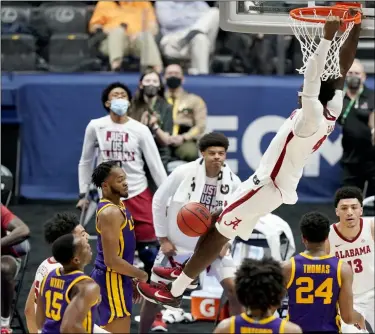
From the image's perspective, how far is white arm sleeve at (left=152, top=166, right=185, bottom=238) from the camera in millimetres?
8824

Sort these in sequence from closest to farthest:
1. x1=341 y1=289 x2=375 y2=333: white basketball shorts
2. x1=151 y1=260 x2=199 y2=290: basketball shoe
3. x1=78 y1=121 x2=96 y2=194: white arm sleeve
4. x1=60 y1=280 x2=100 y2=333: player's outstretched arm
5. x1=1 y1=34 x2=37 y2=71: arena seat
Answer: x1=60 y1=280 x2=100 y2=333: player's outstretched arm
x1=151 y1=260 x2=199 y2=290: basketball shoe
x1=341 y1=289 x2=375 y2=333: white basketball shorts
x1=78 y1=121 x2=96 y2=194: white arm sleeve
x1=1 y1=34 x2=37 y2=71: arena seat

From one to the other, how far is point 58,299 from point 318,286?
5.65ft

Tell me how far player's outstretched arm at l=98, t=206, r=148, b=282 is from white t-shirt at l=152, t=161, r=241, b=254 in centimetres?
95

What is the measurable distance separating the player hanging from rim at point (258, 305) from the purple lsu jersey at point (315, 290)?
1637 millimetres

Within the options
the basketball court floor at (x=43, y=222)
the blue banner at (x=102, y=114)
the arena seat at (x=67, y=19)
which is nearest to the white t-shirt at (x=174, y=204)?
the basketball court floor at (x=43, y=222)

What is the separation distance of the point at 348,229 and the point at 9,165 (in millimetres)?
5950

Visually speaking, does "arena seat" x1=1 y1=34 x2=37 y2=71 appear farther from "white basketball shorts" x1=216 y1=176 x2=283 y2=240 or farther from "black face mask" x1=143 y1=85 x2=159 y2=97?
"white basketball shorts" x1=216 y1=176 x2=283 y2=240

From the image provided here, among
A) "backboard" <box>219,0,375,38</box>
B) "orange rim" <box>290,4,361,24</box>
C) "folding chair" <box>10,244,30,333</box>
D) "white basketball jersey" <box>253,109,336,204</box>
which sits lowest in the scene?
"folding chair" <box>10,244,30,333</box>

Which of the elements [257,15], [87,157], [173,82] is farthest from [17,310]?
[173,82]

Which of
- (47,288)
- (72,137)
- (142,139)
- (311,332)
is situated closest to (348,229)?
(311,332)

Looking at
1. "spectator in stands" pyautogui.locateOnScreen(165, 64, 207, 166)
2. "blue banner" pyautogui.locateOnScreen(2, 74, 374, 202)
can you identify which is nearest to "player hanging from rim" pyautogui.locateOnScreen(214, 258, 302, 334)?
"spectator in stands" pyautogui.locateOnScreen(165, 64, 207, 166)

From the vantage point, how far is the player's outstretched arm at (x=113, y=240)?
7852mm

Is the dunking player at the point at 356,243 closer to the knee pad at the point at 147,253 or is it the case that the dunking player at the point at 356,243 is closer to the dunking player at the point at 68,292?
the knee pad at the point at 147,253

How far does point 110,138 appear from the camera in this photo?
31.9ft
